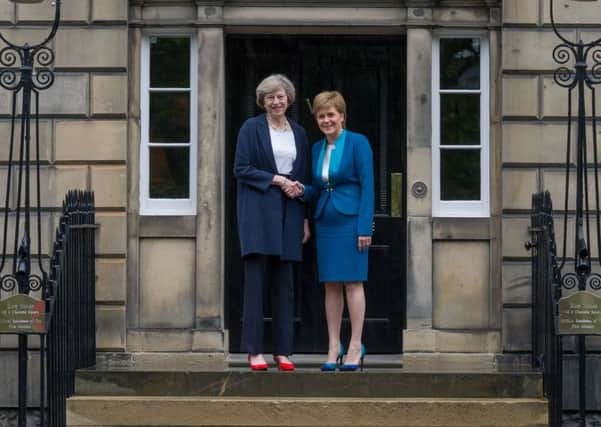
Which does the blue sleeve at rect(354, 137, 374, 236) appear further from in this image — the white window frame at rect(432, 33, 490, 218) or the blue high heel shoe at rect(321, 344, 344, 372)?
the white window frame at rect(432, 33, 490, 218)

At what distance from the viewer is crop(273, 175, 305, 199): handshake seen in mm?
10250

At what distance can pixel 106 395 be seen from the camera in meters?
10.1

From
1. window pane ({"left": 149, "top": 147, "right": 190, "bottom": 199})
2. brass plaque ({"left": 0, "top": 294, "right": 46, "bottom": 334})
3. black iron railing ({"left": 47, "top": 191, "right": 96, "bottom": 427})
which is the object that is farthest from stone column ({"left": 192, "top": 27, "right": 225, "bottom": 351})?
brass plaque ({"left": 0, "top": 294, "right": 46, "bottom": 334})

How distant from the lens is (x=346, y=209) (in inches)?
406

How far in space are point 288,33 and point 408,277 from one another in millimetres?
2229

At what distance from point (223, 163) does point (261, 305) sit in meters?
1.80

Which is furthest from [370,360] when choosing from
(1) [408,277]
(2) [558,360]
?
(2) [558,360]

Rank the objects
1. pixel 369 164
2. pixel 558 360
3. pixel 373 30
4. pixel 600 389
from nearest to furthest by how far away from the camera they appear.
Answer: pixel 558 360 → pixel 369 164 → pixel 600 389 → pixel 373 30

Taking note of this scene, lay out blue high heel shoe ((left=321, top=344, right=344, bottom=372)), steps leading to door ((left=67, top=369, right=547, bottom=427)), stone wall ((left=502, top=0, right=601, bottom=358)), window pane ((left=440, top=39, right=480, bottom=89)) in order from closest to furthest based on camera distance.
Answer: steps leading to door ((left=67, top=369, right=547, bottom=427))
blue high heel shoe ((left=321, top=344, right=344, bottom=372))
stone wall ((left=502, top=0, right=601, bottom=358))
window pane ((left=440, top=39, right=480, bottom=89))

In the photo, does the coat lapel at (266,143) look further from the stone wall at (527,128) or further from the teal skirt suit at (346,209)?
the stone wall at (527,128)

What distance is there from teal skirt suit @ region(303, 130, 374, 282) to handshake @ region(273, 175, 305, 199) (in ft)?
0.29

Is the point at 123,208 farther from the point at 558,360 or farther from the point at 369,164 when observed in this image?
the point at 558,360

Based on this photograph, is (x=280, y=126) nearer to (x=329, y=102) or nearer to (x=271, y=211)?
(x=329, y=102)

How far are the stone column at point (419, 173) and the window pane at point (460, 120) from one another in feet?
0.66
